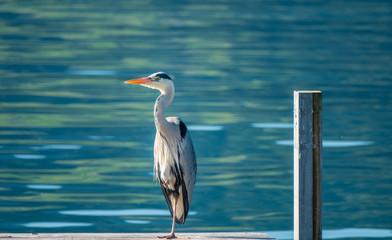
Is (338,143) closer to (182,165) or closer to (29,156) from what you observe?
(29,156)

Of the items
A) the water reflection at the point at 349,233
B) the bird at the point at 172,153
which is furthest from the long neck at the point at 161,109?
the water reflection at the point at 349,233

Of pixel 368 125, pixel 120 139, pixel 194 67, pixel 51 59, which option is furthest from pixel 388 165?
pixel 51 59

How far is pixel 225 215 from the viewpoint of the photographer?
832cm

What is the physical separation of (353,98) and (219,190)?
21.6ft

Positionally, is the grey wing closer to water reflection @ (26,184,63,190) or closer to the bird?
the bird

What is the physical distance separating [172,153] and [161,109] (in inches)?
14.5

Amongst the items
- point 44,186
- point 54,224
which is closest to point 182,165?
point 54,224

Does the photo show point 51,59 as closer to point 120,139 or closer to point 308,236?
point 120,139

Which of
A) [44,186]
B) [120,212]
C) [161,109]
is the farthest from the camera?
[44,186]

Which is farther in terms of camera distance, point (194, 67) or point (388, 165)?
point (194, 67)

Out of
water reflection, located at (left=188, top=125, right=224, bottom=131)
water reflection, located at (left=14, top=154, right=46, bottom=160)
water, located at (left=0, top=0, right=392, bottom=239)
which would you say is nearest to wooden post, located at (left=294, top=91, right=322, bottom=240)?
water, located at (left=0, top=0, right=392, bottom=239)

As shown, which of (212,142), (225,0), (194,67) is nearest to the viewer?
(212,142)

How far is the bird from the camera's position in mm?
5598

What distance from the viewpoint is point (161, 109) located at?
18.1ft
